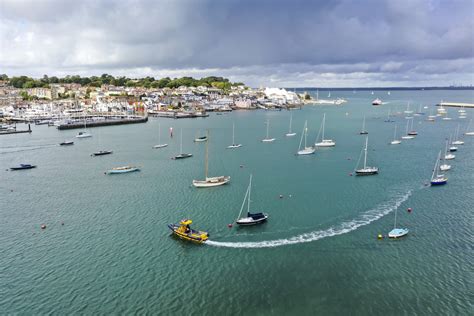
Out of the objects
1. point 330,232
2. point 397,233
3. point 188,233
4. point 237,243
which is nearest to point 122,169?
point 188,233

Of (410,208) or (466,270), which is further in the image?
(410,208)

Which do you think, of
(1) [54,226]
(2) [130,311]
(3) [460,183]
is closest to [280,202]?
(2) [130,311]

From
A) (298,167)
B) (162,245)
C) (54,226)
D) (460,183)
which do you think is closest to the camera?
(162,245)

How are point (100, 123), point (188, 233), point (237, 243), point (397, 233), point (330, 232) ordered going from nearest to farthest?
point (237, 243) < point (188, 233) < point (397, 233) < point (330, 232) < point (100, 123)

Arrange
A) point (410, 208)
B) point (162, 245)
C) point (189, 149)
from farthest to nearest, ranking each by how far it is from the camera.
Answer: point (189, 149)
point (410, 208)
point (162, 245)

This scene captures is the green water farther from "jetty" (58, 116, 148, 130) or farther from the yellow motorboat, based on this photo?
"jetty" (58, 116, 148, 130)

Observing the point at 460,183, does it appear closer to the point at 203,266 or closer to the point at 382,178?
the point at 382,178

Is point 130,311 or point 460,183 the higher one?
point 460,183

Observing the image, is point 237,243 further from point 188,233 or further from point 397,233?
point 397,233
